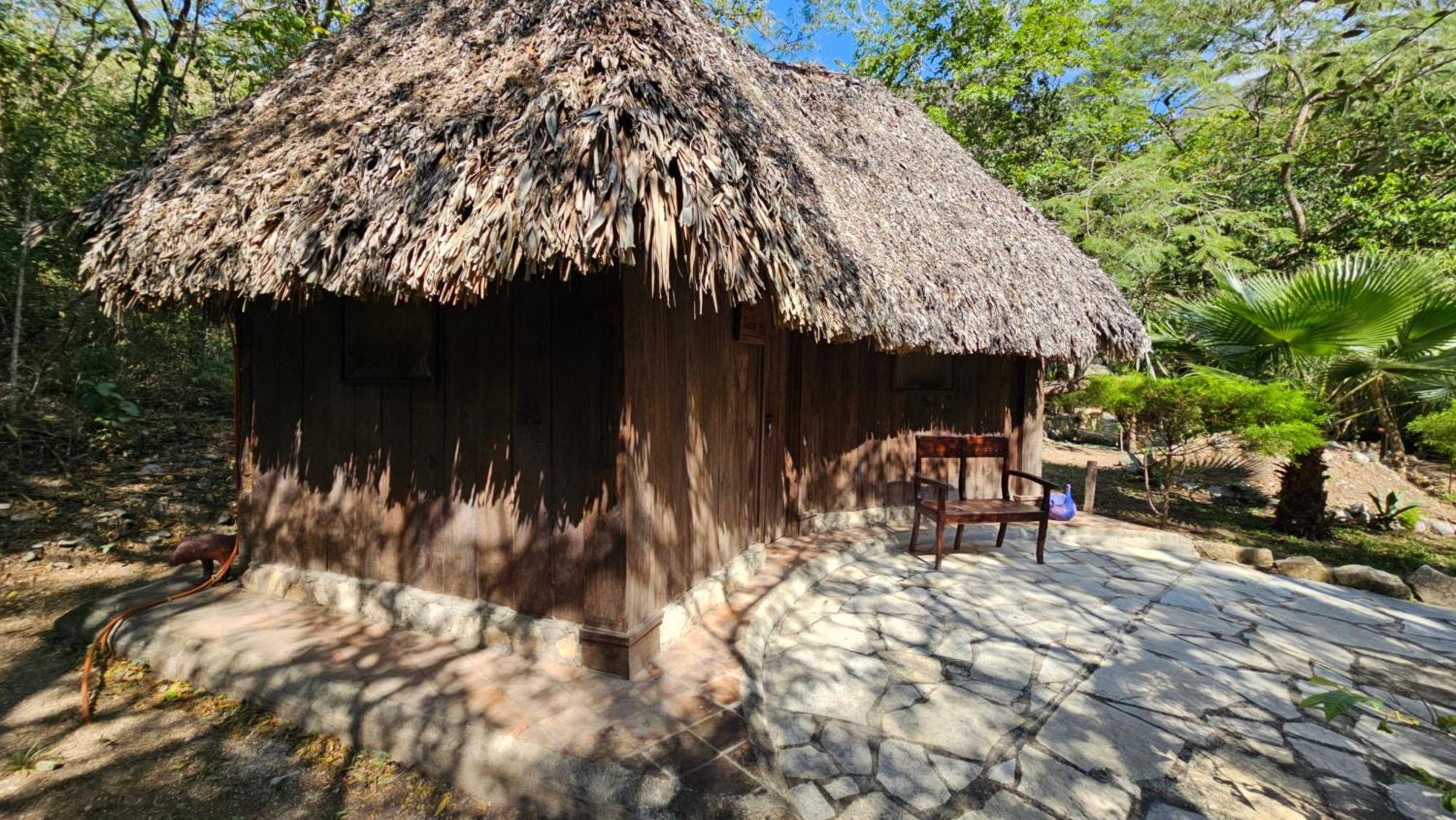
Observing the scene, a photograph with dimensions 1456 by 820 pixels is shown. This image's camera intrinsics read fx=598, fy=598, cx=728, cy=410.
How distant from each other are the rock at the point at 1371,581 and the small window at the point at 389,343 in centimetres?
672

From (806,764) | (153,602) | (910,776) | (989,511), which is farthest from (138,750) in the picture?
(989,511)

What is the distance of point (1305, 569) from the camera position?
4.83 meters

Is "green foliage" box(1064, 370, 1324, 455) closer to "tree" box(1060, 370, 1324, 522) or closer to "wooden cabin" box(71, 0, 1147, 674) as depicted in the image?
"tree" box(1060, 370, 1324, 522)

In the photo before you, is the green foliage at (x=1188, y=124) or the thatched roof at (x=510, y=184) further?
the green foliage at (x=1188, y=124)

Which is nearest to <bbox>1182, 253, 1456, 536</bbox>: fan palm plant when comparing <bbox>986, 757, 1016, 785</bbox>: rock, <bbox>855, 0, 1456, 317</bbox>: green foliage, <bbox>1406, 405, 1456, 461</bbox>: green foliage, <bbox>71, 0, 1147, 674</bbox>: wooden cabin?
<bbox>1406, 405, 1456, 461</bbox>: green foliage

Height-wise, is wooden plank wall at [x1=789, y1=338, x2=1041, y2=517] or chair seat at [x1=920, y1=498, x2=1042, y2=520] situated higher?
wooden plank wall at [x1=789, y1=338, x2=1041, y2=517]

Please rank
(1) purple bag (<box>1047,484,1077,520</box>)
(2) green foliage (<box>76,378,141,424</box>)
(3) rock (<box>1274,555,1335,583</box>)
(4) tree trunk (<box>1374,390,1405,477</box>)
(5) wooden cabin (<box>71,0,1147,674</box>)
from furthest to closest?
(4) tree trunk (<box>1374,390,1405,477</box>) → (2) green foliage (<box>76,378,141,424</box>) → (1) purple bag (<box>1047,484,1077,520</box>) → (3) rock (<box>1274,555,1335,583</box>) → (5) wooden cabin (<box>71,0,1147,674</box>)

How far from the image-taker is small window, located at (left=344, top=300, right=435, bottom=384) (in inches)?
125

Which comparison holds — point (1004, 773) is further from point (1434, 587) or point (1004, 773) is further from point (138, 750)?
point (1434, 587)

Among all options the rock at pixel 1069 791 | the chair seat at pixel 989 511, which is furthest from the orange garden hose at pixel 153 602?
the chair seat at pixel 989 511

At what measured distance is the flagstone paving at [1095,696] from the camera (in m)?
2.18

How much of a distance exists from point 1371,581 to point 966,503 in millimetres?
3050

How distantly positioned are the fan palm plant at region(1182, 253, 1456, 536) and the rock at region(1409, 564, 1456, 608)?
1.73 meters

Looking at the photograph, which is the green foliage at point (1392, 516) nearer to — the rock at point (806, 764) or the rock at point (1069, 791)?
the rock at point (1069, 791)
